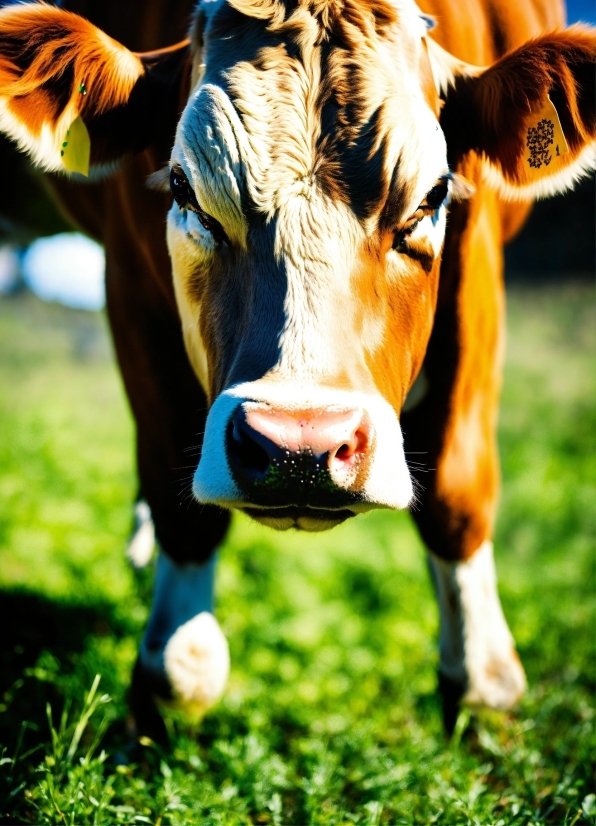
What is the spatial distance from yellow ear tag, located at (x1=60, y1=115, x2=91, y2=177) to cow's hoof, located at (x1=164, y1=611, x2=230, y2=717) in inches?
57.8

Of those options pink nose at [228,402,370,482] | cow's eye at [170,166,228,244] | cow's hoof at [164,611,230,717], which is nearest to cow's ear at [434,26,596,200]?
cow's eye at [170,166,228,244]

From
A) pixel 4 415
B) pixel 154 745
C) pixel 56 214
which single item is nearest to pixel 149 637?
pixel 154 745

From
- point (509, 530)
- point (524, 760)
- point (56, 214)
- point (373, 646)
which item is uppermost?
point (56, 214)

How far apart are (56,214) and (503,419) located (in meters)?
4.21

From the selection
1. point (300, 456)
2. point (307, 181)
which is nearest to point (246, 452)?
point (300, 456)

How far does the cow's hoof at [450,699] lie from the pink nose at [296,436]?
4.80 ft

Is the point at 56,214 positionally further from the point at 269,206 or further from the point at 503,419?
the point at 503,419

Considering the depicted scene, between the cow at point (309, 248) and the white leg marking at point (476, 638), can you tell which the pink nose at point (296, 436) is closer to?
the cow at point (309, 248)

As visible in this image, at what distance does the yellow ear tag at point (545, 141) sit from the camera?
2332 mm

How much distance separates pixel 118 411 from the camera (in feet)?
26.6

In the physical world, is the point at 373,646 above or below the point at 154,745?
below

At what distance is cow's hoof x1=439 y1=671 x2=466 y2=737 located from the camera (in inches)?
114

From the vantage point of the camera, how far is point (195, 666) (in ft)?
8.91

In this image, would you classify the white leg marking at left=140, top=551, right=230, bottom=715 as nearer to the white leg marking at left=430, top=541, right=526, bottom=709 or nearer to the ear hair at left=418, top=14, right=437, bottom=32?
the white leg marking at left=430, top=541, right=526, bottom=709
